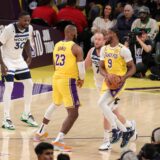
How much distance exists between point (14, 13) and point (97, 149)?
997 cm

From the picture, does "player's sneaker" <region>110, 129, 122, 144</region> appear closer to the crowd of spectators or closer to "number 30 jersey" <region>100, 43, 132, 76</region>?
"number 30 jersey" <region>100, 43, 132, 76</region>

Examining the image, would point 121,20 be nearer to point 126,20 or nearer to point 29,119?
point 126,20

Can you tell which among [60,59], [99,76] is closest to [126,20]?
[99,76]

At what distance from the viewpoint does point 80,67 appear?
36.2 ft

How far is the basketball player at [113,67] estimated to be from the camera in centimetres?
1095

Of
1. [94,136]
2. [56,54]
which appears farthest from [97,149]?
[56,54]

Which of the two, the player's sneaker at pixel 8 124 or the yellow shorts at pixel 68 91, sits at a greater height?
the yellow shorts at pixel 68 91

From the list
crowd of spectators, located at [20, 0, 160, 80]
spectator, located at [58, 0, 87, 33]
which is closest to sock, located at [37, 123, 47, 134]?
crowd of spectators, located at [20, 0, 160, 80]

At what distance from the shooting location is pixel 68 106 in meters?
11.1

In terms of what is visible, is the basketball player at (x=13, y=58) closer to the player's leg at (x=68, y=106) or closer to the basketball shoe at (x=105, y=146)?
the player's leg at (x=68, y=106)

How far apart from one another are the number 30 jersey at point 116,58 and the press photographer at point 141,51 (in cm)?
649

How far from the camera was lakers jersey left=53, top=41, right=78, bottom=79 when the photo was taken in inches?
436

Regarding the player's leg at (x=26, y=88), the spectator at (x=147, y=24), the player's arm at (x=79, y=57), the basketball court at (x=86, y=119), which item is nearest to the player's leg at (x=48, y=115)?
the basketball court at (x=86, y=119)

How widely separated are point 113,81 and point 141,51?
7.35m
